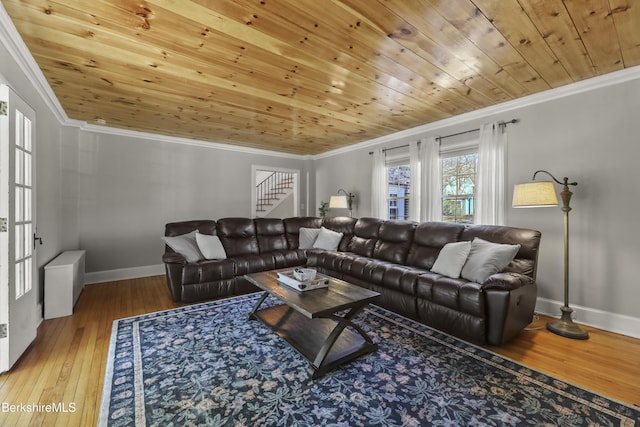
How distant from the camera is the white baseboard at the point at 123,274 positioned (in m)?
4.27

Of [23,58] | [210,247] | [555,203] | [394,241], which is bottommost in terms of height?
[210,247]

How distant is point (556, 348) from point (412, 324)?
1185 mm

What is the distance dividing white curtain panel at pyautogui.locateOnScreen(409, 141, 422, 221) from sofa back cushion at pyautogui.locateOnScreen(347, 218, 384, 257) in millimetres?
594

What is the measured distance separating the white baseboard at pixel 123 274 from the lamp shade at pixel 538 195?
5.45 meters

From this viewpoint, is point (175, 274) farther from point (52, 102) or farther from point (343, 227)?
point (343, 227)

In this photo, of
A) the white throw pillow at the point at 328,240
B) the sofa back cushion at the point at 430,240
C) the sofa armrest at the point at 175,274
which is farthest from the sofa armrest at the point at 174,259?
the sofa back cushion at the point at 430,240

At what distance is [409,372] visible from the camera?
1.98m

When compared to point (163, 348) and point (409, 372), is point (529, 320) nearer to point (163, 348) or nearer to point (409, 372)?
point (409, 372)

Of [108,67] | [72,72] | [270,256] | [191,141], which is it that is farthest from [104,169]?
[270,256]

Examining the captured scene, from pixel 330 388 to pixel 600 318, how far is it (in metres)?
2.93

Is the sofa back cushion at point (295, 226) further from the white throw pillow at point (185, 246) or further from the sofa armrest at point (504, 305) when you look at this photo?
the sofa armrest at point (504, 305)

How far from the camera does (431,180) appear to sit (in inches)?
164

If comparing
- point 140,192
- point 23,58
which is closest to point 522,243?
point 23,58

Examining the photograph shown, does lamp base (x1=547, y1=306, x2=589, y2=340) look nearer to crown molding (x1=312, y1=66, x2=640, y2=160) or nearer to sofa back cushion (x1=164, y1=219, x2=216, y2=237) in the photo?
crown molding (x1=312, y1=66, x2=640, y2=160)
